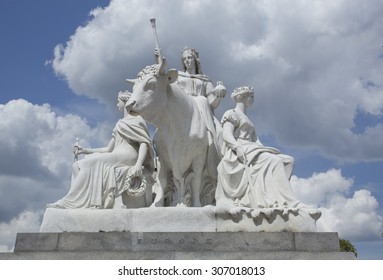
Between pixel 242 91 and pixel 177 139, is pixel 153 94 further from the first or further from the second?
pixel 242 91

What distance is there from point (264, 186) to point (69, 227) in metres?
4.21

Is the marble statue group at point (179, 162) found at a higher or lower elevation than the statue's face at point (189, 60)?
lower

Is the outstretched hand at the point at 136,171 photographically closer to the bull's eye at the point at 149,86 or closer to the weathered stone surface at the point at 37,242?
the bull's eye at the point at 149,86

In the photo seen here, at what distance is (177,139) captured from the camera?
1048 centimetres

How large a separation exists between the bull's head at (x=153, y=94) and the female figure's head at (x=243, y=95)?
196 centimetres

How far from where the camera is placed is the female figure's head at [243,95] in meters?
11.4

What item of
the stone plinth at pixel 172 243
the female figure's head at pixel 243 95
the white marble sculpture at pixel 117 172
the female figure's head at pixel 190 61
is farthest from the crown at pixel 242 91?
the stone plinth at pixel 172 243

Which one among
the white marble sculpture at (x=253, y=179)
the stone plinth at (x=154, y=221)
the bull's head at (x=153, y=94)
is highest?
the bull's head at (x=153, y=94)

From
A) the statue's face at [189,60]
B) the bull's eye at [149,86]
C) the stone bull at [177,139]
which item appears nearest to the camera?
the bull's eye at [149,86]

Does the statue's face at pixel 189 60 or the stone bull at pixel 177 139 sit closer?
the stone bull at pixel 177 139

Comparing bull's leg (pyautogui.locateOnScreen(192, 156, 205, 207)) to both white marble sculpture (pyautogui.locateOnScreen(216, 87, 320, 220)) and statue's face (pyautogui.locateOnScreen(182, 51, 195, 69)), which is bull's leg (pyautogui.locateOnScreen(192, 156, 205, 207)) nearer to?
white marble sculpture (pyautogui.locateOnScreen(216, 87, 320, 220))

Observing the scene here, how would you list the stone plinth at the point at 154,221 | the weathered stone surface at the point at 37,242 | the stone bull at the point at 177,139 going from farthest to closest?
the stone bull at the point at 177,139, the stone plinth at the point at 154,221, the weathered stone surface at the point at 37,242


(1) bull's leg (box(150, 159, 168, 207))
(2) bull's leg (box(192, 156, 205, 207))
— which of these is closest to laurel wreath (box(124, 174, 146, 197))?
(1) bull's leg (box(150, 159, 168, 207))

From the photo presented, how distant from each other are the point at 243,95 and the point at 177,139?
7.16 feet
